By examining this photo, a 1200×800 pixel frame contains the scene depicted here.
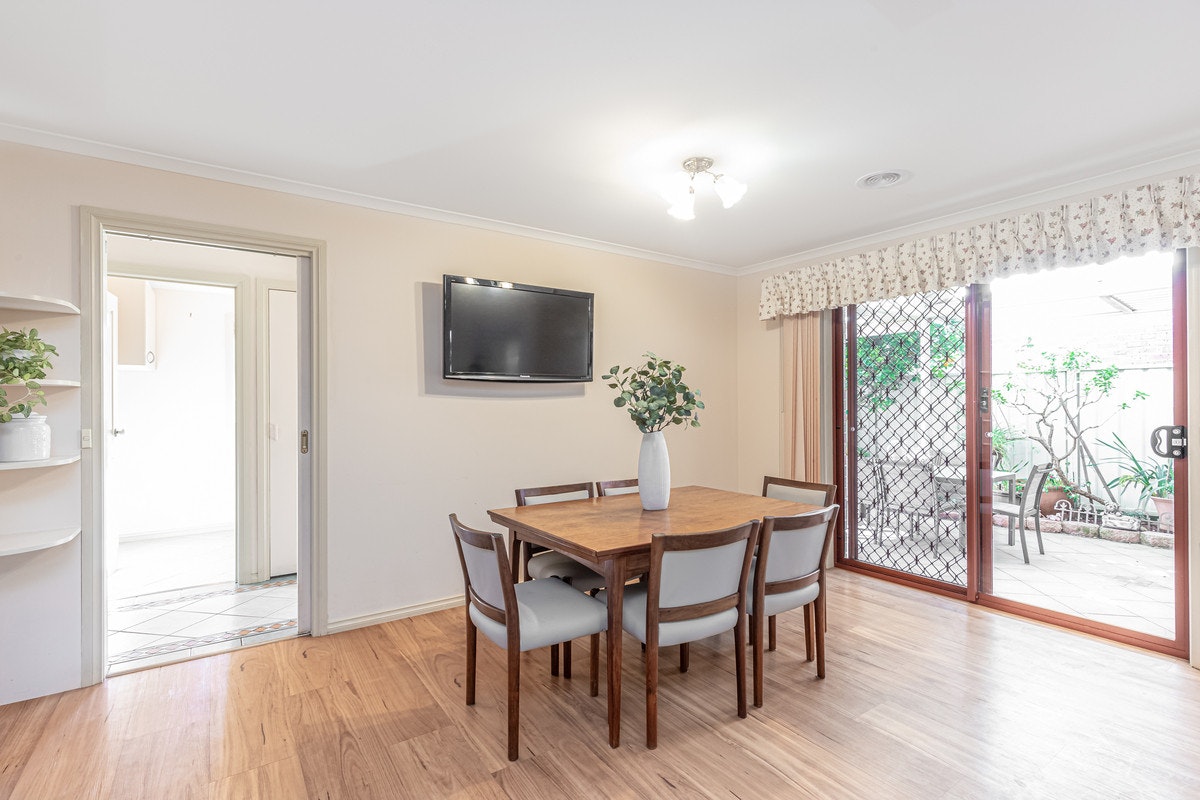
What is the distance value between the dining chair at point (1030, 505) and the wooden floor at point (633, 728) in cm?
66

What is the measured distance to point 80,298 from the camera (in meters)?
2.53

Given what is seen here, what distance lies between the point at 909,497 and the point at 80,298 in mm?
4851

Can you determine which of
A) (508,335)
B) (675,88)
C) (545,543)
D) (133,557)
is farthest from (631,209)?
(133,557)

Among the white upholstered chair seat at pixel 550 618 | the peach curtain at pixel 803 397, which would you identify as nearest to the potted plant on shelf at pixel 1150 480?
the peach curtain at pixel 803 397

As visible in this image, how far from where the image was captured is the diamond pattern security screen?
373cm

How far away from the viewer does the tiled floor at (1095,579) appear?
2.97m

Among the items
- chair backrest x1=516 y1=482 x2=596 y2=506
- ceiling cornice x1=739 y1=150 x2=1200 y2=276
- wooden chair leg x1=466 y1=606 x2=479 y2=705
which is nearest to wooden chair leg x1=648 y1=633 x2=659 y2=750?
wooden chair leg x1=466 y1=606 x2=479 y2=705

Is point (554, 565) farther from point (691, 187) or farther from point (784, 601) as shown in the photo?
point (691, 187)

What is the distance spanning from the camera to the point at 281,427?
164 inches

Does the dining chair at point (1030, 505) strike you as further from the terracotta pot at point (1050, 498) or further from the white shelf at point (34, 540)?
the white shelf at point (34, 540)

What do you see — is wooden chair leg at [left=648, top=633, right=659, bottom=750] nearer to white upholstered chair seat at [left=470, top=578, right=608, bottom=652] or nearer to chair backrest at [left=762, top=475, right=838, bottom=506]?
white upholstered chair seat at [left=470, top=578, right=608, bottom=652]

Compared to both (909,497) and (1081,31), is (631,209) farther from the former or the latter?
(909,497)

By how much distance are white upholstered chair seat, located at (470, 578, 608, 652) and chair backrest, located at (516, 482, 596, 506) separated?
2.32 ft

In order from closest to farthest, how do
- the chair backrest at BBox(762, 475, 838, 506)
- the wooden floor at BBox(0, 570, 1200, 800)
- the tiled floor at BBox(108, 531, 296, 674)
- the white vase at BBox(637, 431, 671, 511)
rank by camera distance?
the wooden floor at BBox(0, 570, 1200, 800)
the white vase at BBox(637, 431, 671, 511)
the tiled floor at BBox(108, 531, 296, 674)
the chair backrest at BBox(762, 475, 838, 506)
